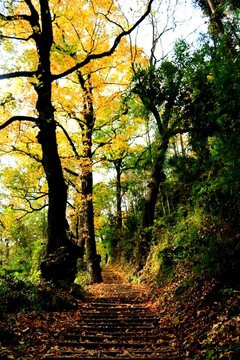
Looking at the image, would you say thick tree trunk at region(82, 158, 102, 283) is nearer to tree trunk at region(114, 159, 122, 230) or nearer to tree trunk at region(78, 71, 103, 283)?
tree trunk at region(78, 71, 103, 283)

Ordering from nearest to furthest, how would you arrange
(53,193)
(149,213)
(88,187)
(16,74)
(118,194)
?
(16,74) < (53,193) < (149,213) < (88,187) < (118,194)

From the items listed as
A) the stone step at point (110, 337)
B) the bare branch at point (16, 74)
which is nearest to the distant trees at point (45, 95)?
the bare branch at point (16, 74)

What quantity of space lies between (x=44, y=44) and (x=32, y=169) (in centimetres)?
721

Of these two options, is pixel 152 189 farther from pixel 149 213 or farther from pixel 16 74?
pixel 16 74

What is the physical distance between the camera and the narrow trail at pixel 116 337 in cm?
467

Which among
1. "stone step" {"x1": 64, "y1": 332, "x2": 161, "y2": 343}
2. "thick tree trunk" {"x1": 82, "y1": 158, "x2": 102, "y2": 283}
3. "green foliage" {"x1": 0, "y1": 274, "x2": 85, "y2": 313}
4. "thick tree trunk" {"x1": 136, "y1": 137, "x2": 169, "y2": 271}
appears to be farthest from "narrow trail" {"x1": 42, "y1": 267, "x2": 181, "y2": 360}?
"thick tree trunk" {"x1": 82, "y1": 158, "x2": 102, "y2": 283}

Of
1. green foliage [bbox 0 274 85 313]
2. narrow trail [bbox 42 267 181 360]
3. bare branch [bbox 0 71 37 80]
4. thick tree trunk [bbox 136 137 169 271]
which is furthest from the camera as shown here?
thick tree trunk [bbox 136 137 169 271]

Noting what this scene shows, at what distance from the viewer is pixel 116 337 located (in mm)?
5637

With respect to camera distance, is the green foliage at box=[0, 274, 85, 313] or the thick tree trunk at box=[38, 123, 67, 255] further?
the thick tree trunk at box=[38, 123, 67, 255]

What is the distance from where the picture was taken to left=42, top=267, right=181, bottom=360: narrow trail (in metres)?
4.67

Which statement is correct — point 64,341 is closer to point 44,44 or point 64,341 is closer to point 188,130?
point 188,130

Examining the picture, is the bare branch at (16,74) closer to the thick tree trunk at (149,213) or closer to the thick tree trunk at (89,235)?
the thick tree trunk at (149,213)

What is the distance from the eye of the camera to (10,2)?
9617 mm

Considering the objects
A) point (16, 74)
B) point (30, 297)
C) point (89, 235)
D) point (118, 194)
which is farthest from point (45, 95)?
point (118, 194)
